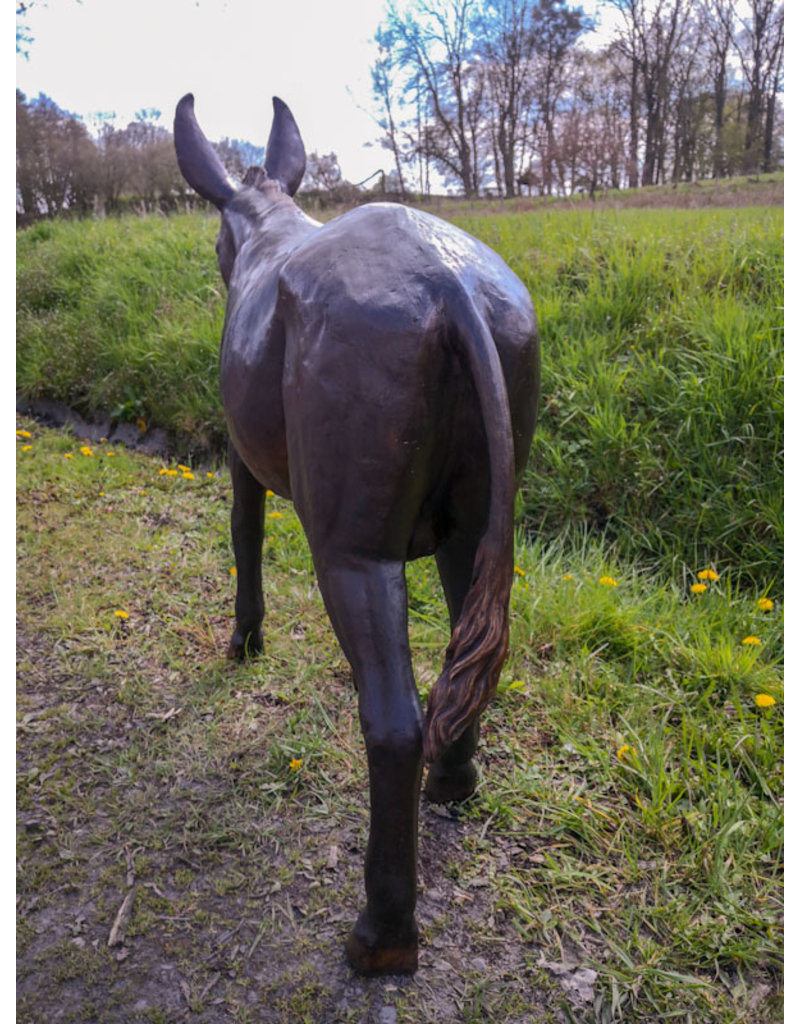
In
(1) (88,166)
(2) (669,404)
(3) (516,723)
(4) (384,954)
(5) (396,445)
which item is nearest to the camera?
(5) (396,445)

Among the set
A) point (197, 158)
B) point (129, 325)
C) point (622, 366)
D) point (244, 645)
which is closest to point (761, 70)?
point (622, 366)

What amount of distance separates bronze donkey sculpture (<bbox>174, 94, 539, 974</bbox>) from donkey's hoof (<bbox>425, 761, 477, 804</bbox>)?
50 centimetres

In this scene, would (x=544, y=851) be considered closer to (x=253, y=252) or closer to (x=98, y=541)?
(x=253, y=252)

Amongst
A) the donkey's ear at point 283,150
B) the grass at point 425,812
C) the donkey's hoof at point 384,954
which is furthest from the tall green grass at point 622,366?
the donkey's hoof at point 384,954

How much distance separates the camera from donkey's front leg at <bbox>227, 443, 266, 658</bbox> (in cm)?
242

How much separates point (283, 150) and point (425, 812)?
7.32ft

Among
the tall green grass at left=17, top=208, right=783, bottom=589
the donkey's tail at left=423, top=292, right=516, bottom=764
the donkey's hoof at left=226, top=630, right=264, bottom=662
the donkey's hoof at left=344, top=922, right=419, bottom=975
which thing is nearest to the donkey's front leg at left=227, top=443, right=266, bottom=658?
the donkey's hoof at left=226, top=630, right=264, bottom=662

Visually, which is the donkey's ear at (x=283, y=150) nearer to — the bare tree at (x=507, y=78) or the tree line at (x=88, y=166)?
the bare tree at (x=507, y=78)

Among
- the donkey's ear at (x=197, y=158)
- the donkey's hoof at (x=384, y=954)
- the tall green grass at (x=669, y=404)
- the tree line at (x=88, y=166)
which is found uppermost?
the tree line at (x=88, y=166)

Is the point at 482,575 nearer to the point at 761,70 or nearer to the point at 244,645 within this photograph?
the point at 244,645

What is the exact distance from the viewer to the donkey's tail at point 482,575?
4.42 ft

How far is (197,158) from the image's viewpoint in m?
2.42

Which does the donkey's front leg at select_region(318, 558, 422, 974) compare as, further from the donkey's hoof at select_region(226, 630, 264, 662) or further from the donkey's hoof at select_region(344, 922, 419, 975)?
the donkey's hoof at select_region(226, 630, 264, 662)

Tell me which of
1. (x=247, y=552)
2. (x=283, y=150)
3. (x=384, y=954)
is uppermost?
(x=283, y=150)
